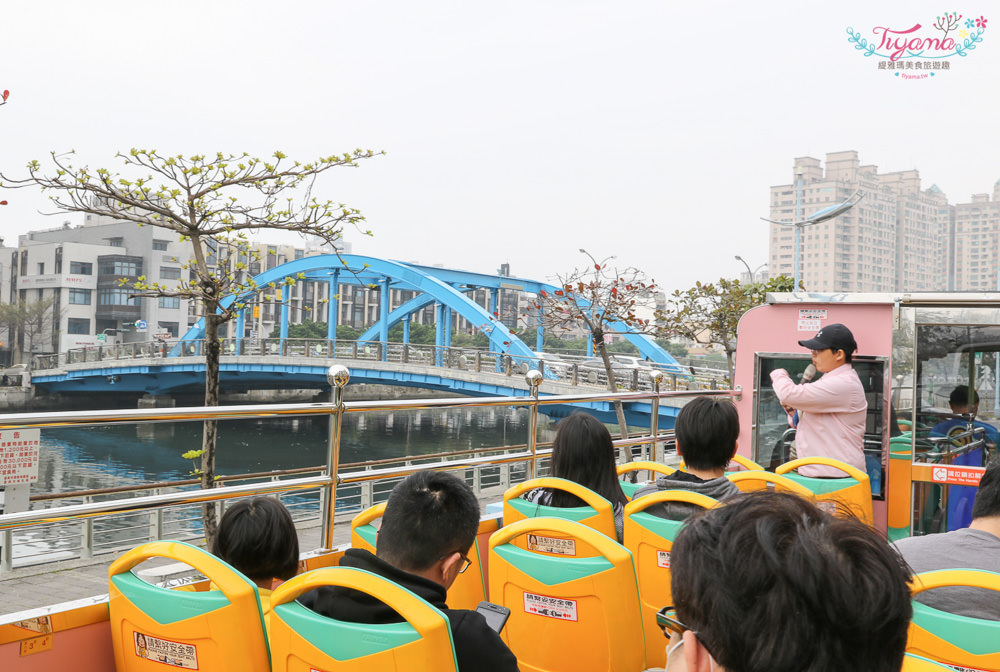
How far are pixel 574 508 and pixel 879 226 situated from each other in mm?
33459

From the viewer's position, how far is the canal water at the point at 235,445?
2494cm

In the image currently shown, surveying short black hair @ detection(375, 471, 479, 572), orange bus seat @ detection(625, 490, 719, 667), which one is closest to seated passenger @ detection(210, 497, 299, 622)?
short black hair @ detection(375, 471, 479, 572)

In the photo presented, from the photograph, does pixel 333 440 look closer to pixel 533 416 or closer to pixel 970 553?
pixel 533 416

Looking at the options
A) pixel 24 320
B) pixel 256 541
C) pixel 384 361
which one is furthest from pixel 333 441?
pixel 24 320

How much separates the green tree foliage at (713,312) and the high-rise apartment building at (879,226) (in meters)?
16.4

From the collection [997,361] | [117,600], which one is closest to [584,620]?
[117,600]

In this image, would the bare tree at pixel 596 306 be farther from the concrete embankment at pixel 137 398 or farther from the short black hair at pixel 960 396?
the concrete embankment at pixel 137 398

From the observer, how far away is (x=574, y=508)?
2693 millimetres

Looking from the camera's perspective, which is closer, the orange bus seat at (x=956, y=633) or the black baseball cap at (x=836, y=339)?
the orange bus seat at (x=956, y=633)

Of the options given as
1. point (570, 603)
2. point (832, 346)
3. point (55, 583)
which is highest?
point (832, 346)

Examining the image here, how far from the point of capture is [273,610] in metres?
1.52

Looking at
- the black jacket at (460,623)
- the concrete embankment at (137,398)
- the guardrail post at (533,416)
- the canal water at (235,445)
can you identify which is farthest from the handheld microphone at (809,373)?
the concrete embankment at (137,398)

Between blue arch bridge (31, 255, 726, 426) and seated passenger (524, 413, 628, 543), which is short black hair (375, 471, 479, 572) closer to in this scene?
seated passenger (524, 413, 628, 543)

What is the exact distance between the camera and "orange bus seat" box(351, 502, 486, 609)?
2.49 meters
